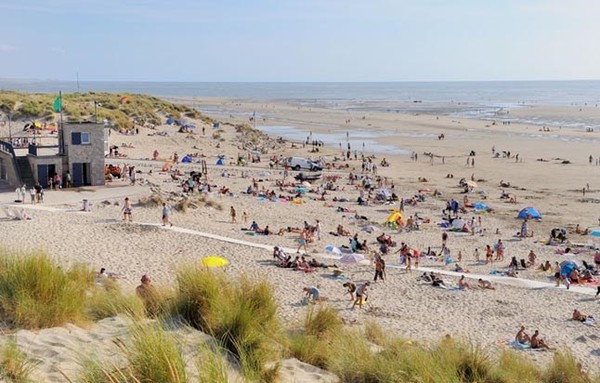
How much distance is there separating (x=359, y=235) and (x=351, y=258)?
16.1 ft

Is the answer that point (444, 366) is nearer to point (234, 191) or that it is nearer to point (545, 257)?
point (545, 257)

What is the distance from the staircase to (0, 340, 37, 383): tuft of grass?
2158cm

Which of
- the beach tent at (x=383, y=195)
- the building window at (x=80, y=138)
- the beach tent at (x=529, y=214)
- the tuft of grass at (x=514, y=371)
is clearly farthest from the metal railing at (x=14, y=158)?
the tuft of grass at (x=514, y=371)

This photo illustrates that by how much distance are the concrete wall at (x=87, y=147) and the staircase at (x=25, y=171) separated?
1.44 meters

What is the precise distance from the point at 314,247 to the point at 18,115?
37.2m

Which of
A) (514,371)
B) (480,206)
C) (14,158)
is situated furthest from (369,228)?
(514,371)

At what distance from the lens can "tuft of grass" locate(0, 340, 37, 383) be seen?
18.1 ft

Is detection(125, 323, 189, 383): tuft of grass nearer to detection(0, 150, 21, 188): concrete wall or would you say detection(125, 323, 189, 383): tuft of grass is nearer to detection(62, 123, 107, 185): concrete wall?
detection(62, 123, 107, 185): concrete wall

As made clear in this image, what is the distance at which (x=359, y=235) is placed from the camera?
23906 mm

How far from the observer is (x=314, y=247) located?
69.4 feet

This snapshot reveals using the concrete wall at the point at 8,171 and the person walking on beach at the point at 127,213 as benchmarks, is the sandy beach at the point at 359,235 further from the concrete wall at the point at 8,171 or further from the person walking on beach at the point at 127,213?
the concrete wall at the point at 8,171

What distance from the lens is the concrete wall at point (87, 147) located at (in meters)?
25.9

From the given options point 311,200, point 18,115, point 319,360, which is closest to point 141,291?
point 319,360

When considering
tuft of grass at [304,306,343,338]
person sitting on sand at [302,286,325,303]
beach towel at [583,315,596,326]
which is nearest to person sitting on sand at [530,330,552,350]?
beach towel at [583,315,596,326]
